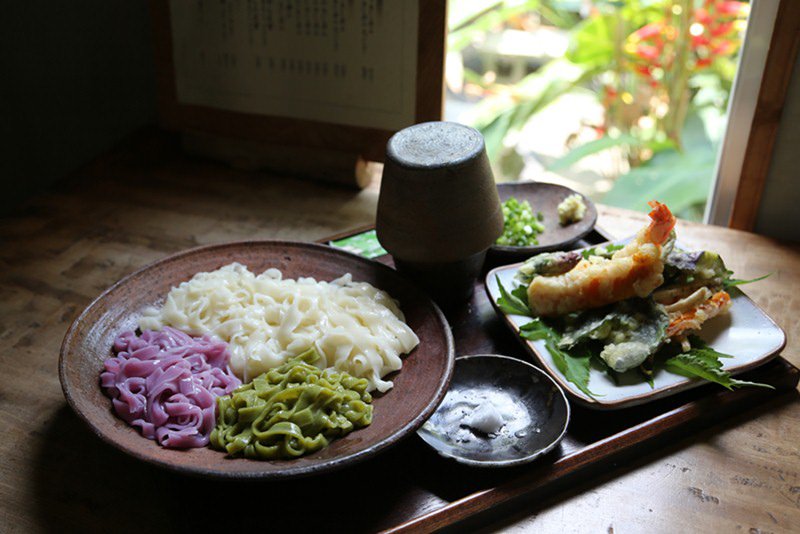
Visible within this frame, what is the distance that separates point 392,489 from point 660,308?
73 centimetres

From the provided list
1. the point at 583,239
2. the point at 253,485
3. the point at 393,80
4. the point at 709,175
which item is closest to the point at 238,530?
the point at 253,485

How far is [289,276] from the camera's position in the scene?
6.12ft

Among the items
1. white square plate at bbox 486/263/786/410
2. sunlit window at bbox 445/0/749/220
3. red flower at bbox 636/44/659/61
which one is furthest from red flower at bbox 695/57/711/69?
white square plate at bbox 486/263/786/410

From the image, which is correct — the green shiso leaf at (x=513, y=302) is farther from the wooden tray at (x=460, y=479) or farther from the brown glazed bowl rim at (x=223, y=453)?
the wooden tray at (x=460, y=479)

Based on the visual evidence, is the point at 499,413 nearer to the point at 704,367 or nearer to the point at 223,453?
the point at 704,367

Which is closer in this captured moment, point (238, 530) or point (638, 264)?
point (238, 530)

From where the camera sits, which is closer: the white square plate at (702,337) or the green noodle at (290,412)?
the green noodle at (290,412)

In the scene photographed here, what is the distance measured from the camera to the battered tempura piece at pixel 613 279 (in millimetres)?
1638

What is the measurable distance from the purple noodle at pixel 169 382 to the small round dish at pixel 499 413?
42 centimetres

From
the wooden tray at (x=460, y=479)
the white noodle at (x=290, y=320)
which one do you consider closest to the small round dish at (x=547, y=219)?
the white noodle at (x=290, y=320)

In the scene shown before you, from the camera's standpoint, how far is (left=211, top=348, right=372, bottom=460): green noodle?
132 centimetres

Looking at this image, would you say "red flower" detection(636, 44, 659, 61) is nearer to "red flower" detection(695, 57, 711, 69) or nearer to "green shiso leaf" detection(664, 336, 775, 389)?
"red flower" detection(695, 57, 711, 69)

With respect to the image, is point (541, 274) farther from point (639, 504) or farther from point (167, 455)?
point (167, 455)

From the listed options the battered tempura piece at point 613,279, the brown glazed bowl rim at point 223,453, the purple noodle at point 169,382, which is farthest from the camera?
the battered tempura piece at point 613,279
